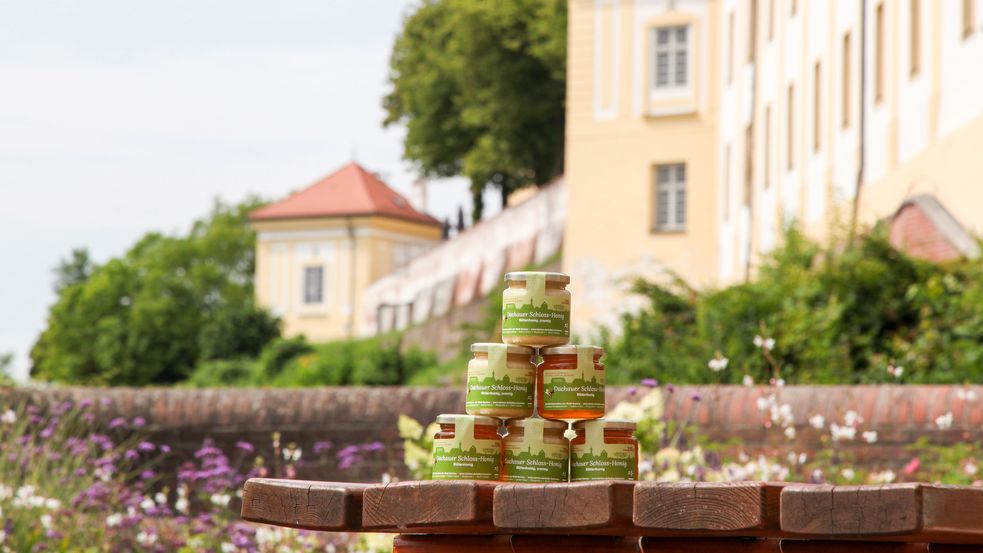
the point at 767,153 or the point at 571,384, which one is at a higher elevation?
the point at 767,153

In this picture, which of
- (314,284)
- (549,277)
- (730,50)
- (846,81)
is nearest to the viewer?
(549,277)

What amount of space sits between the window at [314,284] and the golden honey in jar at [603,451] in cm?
5672

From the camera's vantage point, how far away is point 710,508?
138 inches

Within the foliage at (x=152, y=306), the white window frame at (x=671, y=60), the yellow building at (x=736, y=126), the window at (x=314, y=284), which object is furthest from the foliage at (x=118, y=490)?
the window at (x=314, y=284)

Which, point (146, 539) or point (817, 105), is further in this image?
point (817, 105)

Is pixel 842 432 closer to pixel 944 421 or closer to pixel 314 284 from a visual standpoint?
pixel 944 421

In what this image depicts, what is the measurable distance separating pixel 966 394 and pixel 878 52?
11.8 meters

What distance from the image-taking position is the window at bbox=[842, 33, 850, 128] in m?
22.4

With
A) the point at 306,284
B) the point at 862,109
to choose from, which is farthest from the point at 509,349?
the point at 306,284

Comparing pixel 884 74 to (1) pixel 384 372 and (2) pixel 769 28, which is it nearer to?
(2) pixel 769 28

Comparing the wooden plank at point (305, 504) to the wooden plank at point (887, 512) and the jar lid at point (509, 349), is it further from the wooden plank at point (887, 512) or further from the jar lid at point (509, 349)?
the wooden plank at point (887, 512)

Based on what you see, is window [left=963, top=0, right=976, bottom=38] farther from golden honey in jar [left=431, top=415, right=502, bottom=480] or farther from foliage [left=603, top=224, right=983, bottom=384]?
golden honey in jar [left=431, top=415, right=502, bottom=480]

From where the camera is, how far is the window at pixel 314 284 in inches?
2397

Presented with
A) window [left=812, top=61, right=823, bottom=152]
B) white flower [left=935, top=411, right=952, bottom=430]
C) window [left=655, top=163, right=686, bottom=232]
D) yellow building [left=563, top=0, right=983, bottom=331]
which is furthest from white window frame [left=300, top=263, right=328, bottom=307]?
white flower [left=935, top=411, right=952, bottom=430]
